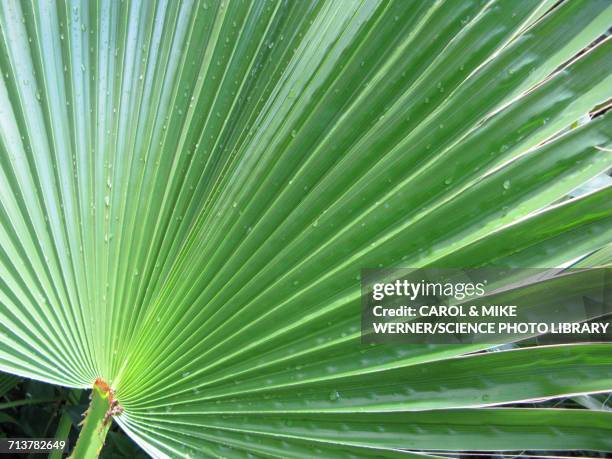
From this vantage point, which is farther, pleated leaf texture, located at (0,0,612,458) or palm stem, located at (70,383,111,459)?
palm stem, located at (70,383,111,459)

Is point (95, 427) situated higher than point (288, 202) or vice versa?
point (288, 202)

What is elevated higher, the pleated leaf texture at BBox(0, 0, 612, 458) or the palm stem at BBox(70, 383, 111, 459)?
the pleated leaf texture at BBox(0, 0, 612, 458)

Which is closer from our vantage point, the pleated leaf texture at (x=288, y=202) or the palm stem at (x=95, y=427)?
the pleated leaf texture at (x=288, y=202)

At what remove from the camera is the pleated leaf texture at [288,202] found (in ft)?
2.29

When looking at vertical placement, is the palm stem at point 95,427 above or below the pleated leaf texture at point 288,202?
below

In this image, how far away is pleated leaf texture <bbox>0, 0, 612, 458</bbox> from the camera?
0.70 meters

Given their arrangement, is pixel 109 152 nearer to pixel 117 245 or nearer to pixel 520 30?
pixel 117 245

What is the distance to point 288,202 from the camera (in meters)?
0.85

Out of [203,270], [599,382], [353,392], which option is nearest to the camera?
[599,382]

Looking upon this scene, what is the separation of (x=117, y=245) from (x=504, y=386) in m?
0.67

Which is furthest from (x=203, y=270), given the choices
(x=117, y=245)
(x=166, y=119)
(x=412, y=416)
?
(x=412, y=416)

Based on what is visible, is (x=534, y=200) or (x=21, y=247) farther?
(x=21, y=247)

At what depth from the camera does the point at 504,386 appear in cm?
73

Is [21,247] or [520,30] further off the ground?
[520,30]
